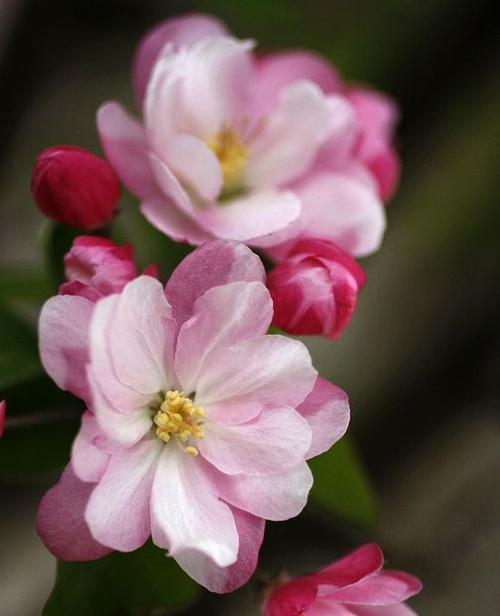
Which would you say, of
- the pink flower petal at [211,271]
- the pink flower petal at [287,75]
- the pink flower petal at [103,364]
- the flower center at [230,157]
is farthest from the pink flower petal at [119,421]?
the pink flower petal at [287,75]

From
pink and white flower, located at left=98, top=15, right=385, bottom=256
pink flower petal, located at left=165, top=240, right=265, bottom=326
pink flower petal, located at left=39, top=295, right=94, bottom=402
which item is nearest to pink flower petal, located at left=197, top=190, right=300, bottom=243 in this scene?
pink and white flower, located at left=98, top=15, right=385, bottom=256

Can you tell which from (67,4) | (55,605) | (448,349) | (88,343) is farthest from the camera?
(67,4)

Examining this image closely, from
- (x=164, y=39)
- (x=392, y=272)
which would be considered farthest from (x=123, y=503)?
(x=392, y=272)

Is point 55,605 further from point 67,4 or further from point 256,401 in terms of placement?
point 67,4

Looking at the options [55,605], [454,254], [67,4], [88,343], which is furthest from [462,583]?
Answer: [67,4]

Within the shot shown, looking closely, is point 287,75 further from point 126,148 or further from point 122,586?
point 122,586
